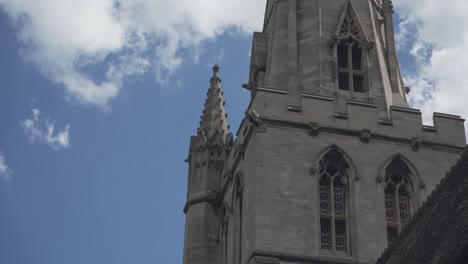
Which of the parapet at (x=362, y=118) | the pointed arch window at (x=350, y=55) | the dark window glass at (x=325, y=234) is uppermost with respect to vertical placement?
the pointed arch window at (x=350, y=55)

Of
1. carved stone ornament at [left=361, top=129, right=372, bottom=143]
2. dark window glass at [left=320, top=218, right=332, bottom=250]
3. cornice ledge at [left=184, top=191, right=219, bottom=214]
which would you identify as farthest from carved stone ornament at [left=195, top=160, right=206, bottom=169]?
dark window glass at [left=320, top=218, right=332, bottom=250]

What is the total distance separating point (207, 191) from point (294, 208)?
450 centimetres

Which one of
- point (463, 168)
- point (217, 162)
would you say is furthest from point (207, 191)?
point (463, 168)

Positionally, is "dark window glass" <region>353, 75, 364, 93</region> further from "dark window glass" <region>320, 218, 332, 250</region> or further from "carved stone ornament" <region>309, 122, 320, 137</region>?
"dark window glass" <region>320, 218, 332, 250</region>

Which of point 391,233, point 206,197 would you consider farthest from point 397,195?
point 206,197

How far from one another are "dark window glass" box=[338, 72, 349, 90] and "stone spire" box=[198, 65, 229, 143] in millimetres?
3700

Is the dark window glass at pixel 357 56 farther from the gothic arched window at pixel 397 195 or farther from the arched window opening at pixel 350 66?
the gothic arched window at pixel 397 195

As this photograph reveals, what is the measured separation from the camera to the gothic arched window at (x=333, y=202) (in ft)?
69.5

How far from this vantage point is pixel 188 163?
2702cm

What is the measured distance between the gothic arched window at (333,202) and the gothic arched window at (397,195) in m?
0.96

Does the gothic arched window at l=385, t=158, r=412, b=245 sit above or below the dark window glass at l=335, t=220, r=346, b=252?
above

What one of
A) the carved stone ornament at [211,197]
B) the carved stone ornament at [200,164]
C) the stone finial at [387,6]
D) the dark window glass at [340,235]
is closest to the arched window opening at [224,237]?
the carved stone ornament at [211,197]

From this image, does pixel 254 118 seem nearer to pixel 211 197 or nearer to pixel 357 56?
pixel 211 197

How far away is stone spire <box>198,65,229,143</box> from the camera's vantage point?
26641 millimetres
